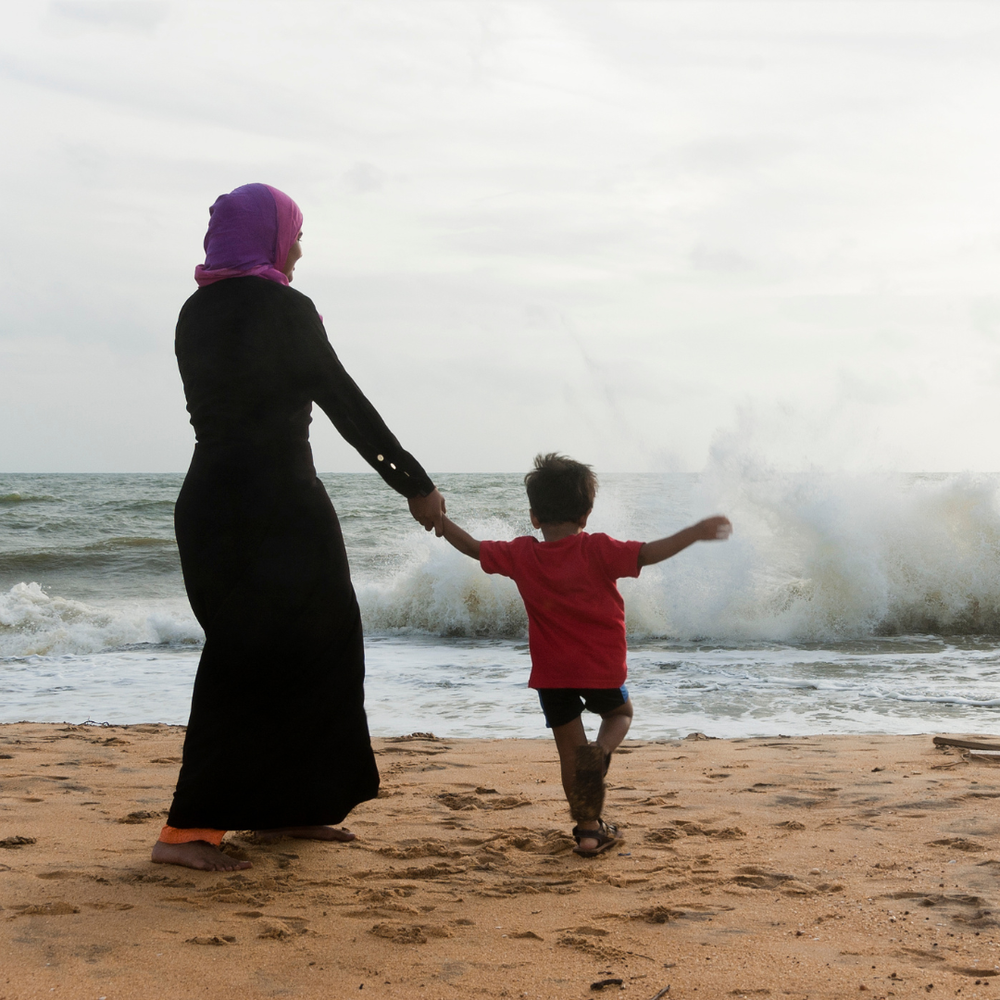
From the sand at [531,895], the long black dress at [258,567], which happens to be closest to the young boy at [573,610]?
the sand at [531,895]

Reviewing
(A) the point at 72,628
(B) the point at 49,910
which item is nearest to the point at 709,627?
(A) the point at 72,628

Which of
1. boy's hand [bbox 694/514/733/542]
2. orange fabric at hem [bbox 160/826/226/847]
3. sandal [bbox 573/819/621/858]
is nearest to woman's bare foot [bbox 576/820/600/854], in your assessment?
sandal [bbox 573/819/621/858]

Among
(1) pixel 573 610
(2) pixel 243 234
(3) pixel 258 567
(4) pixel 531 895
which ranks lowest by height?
(4) pixel 531 895

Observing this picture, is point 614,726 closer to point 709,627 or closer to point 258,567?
point 258,567

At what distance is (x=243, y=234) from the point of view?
263cm

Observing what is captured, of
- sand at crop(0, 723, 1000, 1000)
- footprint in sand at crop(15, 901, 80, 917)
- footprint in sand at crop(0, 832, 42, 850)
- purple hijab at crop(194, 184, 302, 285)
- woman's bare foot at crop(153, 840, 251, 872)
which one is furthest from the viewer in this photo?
footprint in sand at crop(0, 832, 42, 850)

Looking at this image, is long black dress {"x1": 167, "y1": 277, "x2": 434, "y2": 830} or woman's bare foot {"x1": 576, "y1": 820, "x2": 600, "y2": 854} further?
woman's bare foot {"x1": 576, "y1": 820, "x2": 600, "y2": 854}

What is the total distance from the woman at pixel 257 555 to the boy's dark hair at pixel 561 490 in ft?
1.19

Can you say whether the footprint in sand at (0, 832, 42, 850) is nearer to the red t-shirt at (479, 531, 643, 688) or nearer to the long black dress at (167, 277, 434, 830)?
the long black dress at (167, 277, 434, 830)

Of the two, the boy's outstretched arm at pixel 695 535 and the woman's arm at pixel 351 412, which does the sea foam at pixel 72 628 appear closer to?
the woman's arm at pixel 351 412

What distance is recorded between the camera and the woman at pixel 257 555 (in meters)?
2.53

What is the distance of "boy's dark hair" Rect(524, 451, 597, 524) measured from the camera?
276cm

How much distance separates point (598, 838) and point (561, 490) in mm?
1065

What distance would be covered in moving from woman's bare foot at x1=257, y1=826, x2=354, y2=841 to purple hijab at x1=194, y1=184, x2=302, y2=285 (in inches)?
66.6
